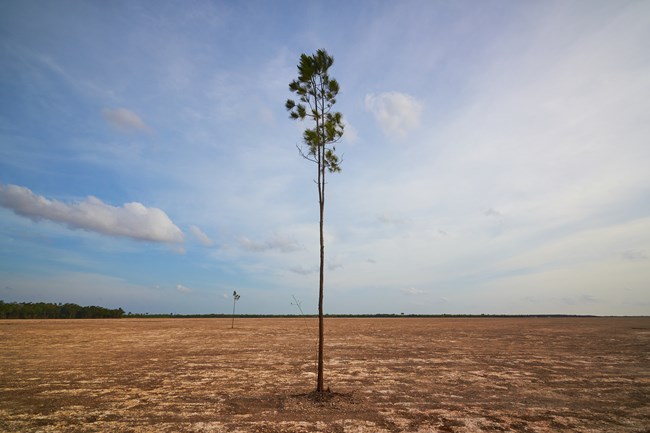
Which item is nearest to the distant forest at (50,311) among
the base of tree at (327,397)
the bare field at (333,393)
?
the bare field at (333,393)

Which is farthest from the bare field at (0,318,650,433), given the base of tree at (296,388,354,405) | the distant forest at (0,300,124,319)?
the distant forest at (0,300,124,319)

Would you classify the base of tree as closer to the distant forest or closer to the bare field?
the bare field

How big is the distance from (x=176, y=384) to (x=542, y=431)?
41.4ft

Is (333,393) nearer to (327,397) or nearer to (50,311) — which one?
(327,397)

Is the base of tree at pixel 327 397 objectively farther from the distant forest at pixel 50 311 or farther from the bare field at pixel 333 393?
the distant forest at pixel 50 311

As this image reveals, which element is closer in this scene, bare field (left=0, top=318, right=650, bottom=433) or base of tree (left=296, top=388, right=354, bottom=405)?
bare field (left=0, top=318, right=650, bottom=433)

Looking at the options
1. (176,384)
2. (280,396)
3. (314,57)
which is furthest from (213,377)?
(314,57)

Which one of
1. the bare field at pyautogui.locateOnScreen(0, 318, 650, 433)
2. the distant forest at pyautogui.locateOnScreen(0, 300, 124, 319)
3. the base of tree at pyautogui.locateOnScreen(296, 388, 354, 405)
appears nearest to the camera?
the bare field at pyautogui.locateOnScreen(0, 318, 650, 433)

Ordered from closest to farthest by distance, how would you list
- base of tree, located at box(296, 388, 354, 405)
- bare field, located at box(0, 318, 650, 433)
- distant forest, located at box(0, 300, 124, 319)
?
bare field, located at box(0, 318, 650, 433), base of tree, located at box(296, 388, 354, 405), distant forest, located at box(0, 300, 124, 319)

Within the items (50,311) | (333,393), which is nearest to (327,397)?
(333,393)

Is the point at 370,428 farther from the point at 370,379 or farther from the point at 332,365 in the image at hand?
the point at 332,365

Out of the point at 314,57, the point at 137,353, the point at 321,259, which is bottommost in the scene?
the point at 137,353

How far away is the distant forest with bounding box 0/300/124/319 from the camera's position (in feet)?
285

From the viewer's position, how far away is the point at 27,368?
17.2 meters
